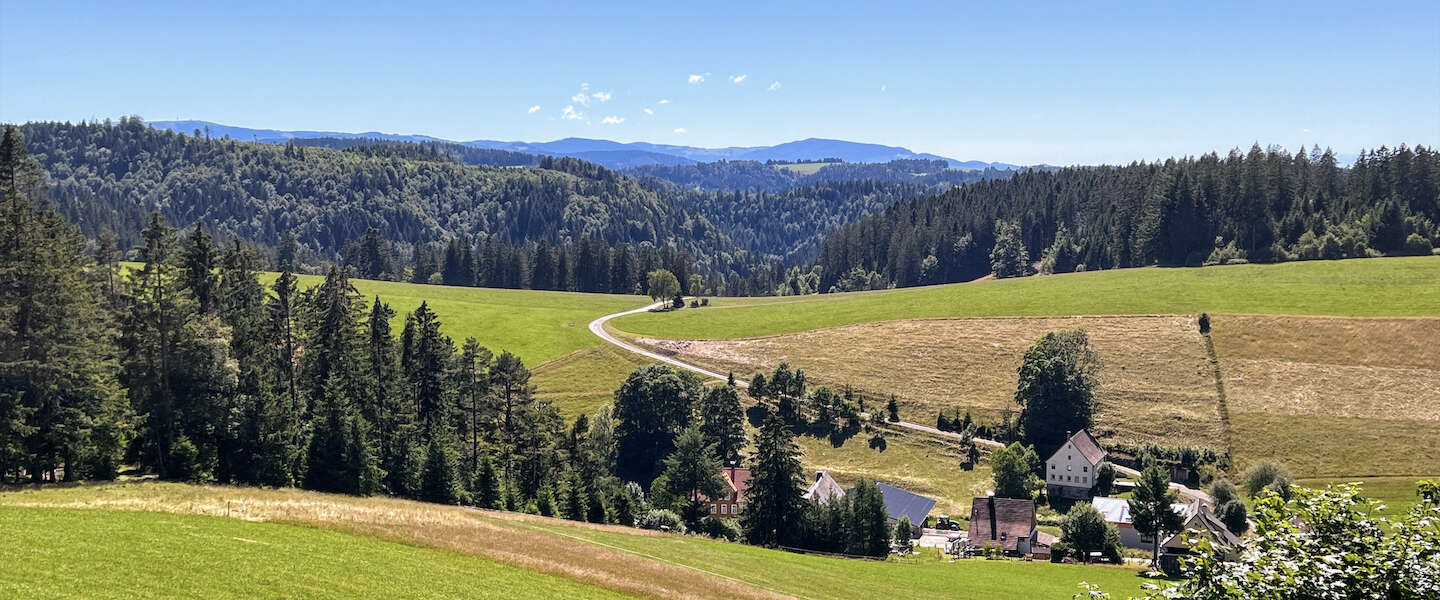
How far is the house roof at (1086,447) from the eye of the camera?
9604cm

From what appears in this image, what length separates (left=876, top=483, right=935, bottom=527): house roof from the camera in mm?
88500

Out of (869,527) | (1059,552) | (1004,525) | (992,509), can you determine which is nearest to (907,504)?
(992,509)

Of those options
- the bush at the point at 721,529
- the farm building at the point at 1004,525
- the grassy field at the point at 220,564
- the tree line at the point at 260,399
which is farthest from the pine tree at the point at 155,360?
the farm building at the point at 1004,525

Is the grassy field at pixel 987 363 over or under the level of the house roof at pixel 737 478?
over

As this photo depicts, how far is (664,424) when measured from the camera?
107m

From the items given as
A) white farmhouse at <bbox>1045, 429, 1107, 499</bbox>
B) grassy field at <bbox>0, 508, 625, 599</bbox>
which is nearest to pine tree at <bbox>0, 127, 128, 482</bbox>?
grassy field at <bbox>0, 508, 625, 599</bbox>

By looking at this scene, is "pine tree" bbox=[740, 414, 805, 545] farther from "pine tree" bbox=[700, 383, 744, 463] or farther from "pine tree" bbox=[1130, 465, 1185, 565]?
"pine tree" bbox=[700, 383, 744, 463]

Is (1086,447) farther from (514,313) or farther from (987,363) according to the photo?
(514,313)

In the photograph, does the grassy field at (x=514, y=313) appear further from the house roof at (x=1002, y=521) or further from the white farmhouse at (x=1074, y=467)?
the white farmhouse at (x=1074, y=467)

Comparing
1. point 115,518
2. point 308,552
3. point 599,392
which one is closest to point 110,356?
point 115,518

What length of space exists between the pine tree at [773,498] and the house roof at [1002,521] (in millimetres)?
19243

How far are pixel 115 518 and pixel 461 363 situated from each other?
50.1 m

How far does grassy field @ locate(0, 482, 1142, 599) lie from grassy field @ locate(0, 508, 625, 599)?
0.06 m

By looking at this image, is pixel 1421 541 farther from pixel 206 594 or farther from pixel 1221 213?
pixel 1221 213
